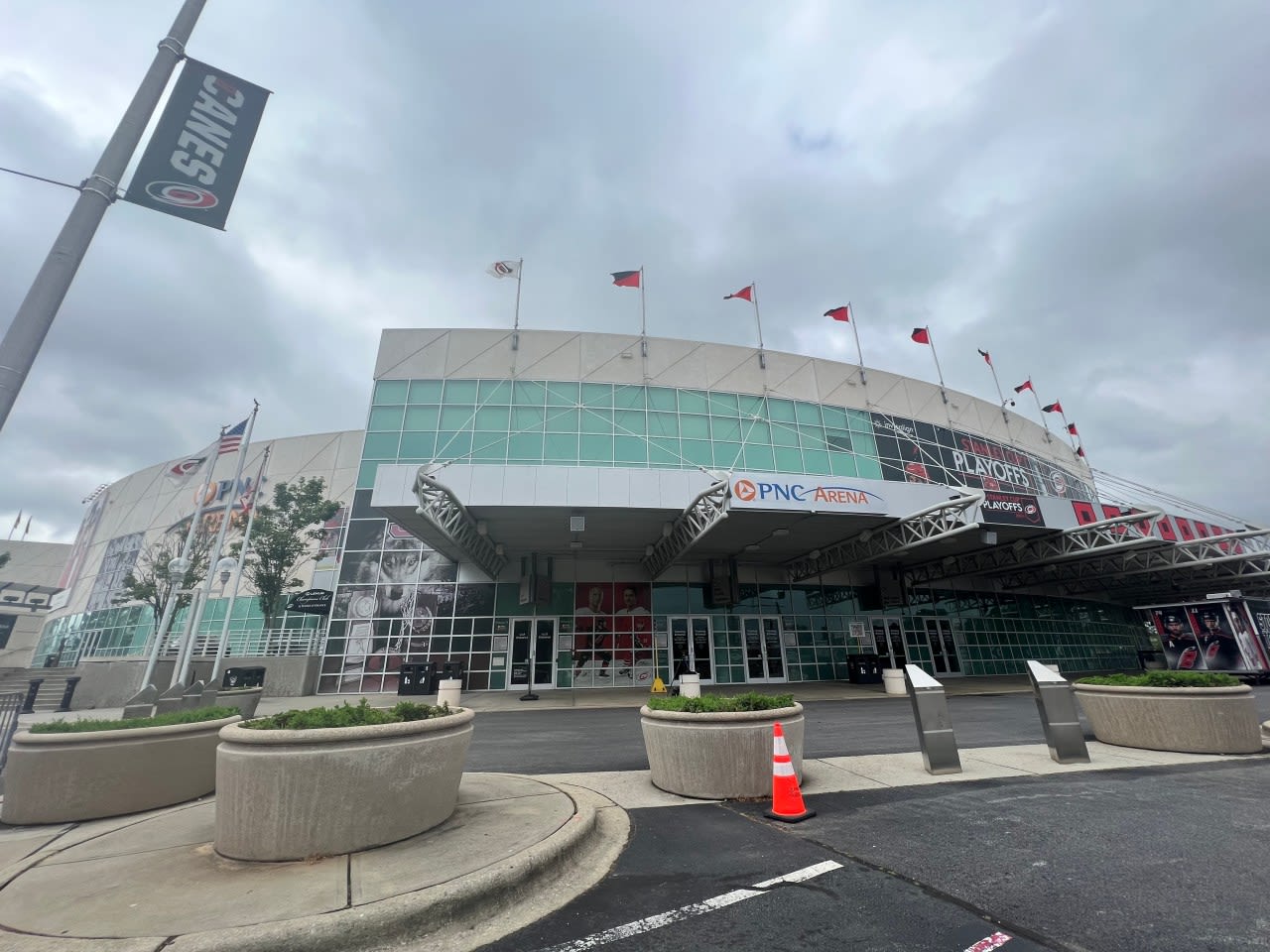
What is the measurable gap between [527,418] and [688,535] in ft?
33.1

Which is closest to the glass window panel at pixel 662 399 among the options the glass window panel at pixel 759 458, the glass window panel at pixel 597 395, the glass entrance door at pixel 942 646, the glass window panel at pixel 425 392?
the glass window panel at pixel 597 395

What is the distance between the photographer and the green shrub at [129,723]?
596cm

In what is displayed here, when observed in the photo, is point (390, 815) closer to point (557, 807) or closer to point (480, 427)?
point (557, 807)

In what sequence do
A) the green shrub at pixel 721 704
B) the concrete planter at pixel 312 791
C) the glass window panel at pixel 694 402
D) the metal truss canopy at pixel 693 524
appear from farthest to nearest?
1. the glass window panel at pixel 694 402
2. the metal truss canopy at pixel 693 524
3. the green shrub at pixel 721 704
4. the concrete planter at pixel 312 791

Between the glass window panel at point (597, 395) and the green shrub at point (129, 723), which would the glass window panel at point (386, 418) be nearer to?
the glass window panel at point (597, 395)

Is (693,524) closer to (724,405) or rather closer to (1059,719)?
(724,405)

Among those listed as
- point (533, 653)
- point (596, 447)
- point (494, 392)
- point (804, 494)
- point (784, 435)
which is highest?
point (494, 392)

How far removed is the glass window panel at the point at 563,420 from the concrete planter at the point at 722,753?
1977 cm

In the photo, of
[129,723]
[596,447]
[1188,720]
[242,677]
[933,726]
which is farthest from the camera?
[596,447]

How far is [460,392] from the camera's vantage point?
25562 mm

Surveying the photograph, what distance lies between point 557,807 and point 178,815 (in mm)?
3884

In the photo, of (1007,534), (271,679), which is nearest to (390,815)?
(271,679)

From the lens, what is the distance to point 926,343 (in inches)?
1220

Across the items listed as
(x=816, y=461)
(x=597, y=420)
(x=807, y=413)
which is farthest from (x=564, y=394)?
(x=816, y=461)
